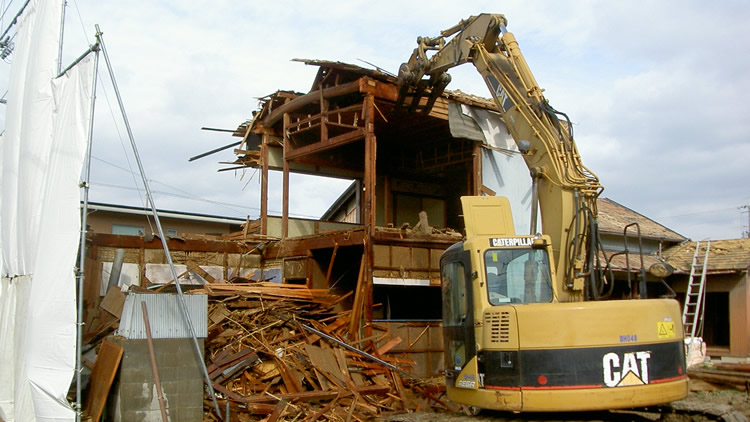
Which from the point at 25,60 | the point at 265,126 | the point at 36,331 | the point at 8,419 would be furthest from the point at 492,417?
the point at 265,126

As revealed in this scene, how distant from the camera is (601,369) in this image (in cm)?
790

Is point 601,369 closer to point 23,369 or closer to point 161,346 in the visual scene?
point 161,346

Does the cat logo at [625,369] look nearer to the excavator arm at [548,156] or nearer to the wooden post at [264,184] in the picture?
the excavator arm at [548,156]

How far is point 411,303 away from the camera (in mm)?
19875

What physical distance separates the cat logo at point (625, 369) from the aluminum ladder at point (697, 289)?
12.6 meters

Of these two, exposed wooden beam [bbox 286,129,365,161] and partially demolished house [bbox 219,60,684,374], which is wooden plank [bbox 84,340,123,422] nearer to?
partially demolished house [bbox 219,60,684,374]

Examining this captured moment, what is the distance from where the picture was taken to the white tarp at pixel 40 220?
9.81 meters

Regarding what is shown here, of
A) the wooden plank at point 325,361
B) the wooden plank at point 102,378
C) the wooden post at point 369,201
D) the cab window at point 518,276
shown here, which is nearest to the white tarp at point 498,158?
the wooden post at point 369,201

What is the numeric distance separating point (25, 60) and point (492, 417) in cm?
1035

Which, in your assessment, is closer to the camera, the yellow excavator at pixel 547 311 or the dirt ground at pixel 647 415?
the yellow excavator at pixel 547 311

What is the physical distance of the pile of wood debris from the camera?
12156 millimetres

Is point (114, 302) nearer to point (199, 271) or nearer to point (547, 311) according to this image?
point (199, 271)

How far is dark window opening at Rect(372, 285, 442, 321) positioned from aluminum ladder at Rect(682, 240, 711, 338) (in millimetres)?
6988

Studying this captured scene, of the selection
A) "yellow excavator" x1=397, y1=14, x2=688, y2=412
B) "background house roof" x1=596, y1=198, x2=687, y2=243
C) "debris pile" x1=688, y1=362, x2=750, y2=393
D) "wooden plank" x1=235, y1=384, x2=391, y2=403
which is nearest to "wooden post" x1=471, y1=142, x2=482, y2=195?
"background house roof" x1=596, y1=198, x2=687, y2=243
